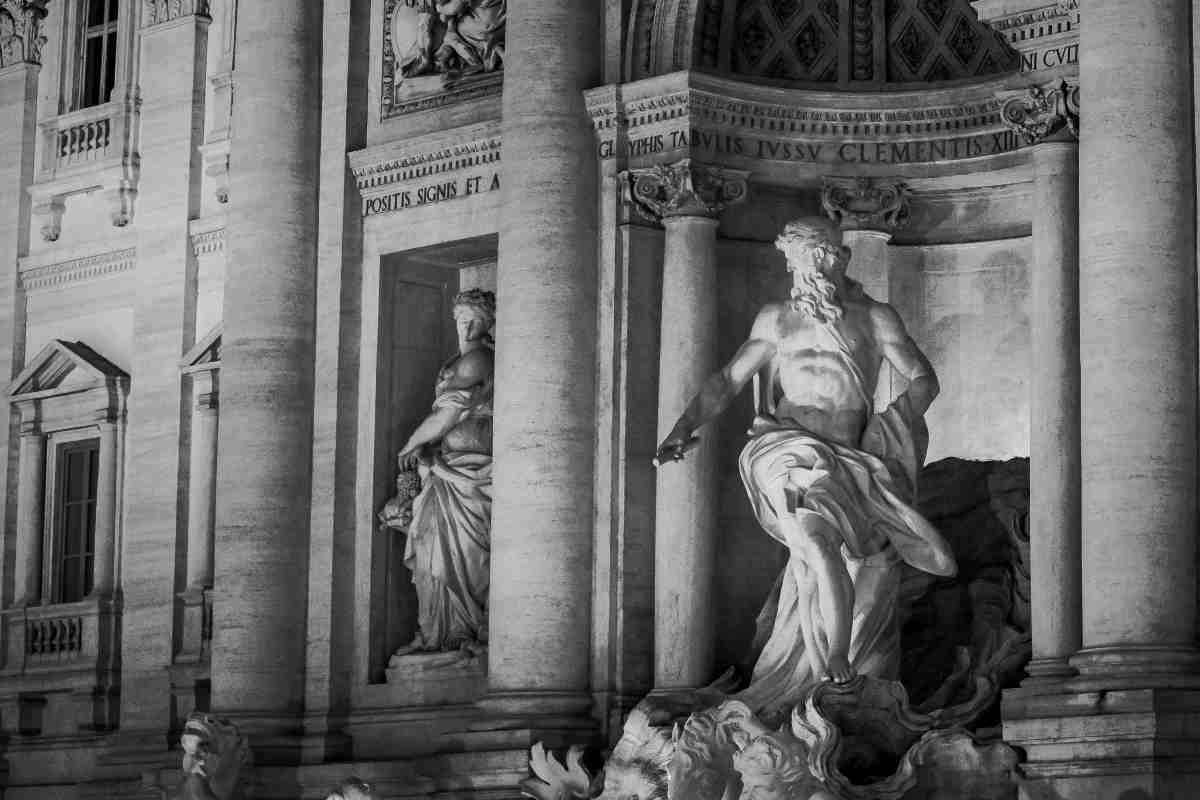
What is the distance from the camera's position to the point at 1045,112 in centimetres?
1880

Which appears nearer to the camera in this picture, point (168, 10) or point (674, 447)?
point (674, 447)

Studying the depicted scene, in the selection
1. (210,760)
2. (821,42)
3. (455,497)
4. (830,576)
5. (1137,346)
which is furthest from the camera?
(455,497)

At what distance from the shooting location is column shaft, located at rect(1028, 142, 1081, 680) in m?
18.3

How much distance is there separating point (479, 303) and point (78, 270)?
6.34 meters

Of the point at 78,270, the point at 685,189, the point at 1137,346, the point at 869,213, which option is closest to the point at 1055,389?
the point at 1137,346

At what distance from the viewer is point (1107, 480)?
17.6 metres

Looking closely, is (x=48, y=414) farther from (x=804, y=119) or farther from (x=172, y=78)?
(x=804, y=119)

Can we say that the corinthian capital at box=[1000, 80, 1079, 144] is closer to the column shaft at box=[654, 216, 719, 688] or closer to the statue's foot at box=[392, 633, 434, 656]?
the column shaft at box=[654, 216, 719, 688]

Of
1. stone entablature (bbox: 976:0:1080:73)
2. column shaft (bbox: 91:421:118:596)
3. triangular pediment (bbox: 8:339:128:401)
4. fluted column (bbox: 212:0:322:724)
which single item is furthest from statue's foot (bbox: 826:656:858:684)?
triangular pediment (bbox: 8:339:128:401)

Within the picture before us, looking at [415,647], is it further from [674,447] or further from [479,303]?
[674,447]

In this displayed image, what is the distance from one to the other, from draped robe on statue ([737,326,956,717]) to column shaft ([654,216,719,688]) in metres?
0.85

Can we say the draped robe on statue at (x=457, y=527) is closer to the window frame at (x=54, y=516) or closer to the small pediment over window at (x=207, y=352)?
the small pediment over window at (x=207, y=352)

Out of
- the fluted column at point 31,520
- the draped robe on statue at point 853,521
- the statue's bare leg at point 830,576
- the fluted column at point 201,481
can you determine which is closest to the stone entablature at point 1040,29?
the draped robe on statue at point 853,521

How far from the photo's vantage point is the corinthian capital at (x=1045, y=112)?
734 inches
